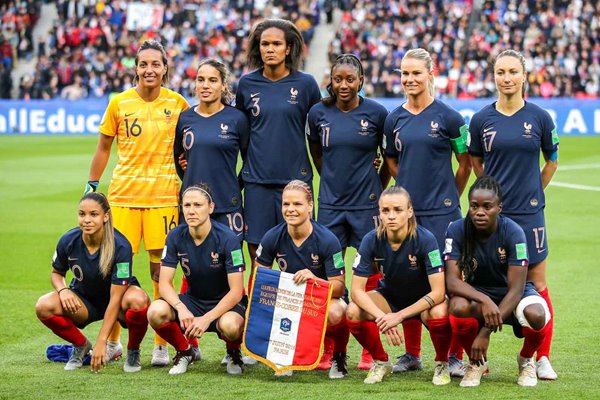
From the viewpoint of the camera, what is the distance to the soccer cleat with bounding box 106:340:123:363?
733cm

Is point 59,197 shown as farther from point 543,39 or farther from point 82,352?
point 543,39

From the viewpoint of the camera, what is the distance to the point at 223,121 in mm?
7363

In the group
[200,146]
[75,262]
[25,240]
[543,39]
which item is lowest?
[25,240]

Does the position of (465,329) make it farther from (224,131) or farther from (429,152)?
(224,131)

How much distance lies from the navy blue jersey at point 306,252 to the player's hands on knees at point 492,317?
1.03 metres

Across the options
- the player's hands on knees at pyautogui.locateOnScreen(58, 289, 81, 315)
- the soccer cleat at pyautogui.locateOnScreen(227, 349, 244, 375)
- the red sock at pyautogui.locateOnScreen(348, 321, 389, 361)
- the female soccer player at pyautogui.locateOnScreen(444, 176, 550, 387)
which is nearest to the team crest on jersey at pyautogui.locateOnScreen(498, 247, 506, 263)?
the female soccer player at pyautogui.locateOnScreen(444, 176, 550, 387)

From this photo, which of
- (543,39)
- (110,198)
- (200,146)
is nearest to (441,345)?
(200,146)

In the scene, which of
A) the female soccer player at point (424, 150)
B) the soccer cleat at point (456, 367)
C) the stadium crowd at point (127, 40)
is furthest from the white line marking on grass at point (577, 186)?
the stadium crowd at point (127, 40)

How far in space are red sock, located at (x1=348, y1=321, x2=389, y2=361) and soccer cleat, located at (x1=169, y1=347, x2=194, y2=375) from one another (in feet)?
3.71

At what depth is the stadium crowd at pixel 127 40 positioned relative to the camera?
107 ft

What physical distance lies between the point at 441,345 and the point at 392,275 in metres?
0.55

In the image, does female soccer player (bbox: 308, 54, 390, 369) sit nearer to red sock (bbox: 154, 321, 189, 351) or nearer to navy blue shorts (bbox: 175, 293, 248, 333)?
navy blue shorts (bbox: 175, 293, 248, 333)

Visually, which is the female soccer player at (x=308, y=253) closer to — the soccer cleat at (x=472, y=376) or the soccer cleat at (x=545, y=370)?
the soccer cleat at (x=472, y=376)

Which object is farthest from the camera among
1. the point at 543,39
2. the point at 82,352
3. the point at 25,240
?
the point at 543,39
